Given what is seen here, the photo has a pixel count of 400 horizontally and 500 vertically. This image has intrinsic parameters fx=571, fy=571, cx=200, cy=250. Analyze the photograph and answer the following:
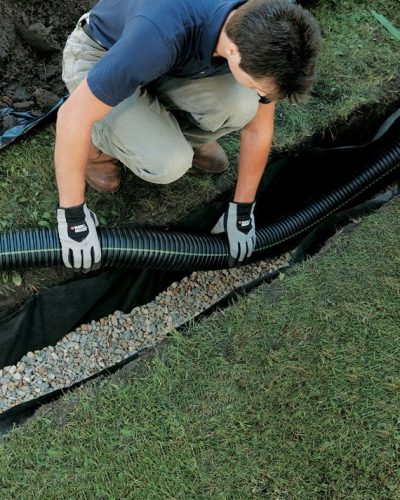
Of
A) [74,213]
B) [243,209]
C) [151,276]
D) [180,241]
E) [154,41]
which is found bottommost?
[151,276]

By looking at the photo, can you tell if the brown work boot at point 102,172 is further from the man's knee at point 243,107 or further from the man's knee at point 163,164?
the man's knee at point 243,107

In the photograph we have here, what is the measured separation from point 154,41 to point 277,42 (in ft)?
1.48

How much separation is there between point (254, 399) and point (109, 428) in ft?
2.15

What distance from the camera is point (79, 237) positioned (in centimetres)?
266

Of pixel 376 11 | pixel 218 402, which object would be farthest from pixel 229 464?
pixel 376 11

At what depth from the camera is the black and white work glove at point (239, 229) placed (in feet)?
9.93

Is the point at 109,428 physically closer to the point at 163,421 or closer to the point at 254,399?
the point at 163,421

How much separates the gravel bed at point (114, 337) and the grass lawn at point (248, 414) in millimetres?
433

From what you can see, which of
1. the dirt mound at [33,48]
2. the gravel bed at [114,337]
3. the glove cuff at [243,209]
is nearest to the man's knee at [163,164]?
the glove cuff at [243,209]

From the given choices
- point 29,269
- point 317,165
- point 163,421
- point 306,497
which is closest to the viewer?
point 306,497

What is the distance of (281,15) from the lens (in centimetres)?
194

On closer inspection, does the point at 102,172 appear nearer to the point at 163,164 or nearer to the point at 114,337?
the point at 163,164

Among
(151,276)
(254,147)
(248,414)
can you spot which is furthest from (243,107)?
(248,414)

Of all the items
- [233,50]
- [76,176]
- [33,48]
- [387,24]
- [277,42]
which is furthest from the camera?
[387,24]
